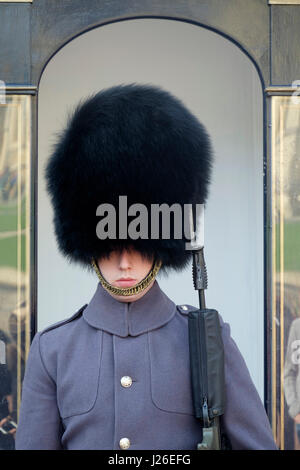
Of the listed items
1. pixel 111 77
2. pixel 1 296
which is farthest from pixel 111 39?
pixel 1 296

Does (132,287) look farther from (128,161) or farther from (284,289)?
(284,289)

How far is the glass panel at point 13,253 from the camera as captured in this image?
312 centimetres

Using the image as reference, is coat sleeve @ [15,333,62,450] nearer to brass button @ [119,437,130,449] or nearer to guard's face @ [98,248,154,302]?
brass button @ [119,437,130,449]

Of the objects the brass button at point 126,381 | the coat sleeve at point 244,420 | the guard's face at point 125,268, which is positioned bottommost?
the coat sleeve at point 244,420

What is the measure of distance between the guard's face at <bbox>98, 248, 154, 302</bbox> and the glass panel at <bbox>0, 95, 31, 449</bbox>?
1458mm

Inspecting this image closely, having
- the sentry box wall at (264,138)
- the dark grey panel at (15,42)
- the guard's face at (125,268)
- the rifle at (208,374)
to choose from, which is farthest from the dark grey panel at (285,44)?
the rifle at (208,374)

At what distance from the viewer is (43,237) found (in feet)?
13.7

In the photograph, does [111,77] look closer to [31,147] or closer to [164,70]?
[164,70]

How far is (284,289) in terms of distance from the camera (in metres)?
3.20

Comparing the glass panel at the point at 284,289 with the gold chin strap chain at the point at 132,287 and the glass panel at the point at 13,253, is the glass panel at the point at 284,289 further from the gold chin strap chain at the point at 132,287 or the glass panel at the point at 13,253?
the gold chin strap chain at the point at 132,287

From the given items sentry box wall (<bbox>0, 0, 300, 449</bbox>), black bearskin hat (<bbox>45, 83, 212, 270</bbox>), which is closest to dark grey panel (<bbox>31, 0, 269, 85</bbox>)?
sentry box wall (<bbox>0, 0, 300, 449</bbox>)

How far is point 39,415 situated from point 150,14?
2273mm

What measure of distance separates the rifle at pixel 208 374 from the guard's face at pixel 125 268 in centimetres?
16

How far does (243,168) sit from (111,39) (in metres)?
1.21
